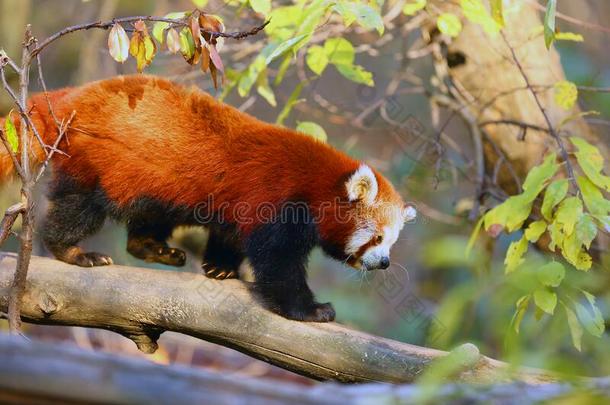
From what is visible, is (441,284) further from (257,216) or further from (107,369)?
(107,369)

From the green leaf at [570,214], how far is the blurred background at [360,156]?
0.45 meters

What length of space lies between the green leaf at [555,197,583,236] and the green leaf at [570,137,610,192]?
0.15 meters

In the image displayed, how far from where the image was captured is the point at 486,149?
484cm

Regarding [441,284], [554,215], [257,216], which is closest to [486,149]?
[554,215]

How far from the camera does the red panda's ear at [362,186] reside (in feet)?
12.2

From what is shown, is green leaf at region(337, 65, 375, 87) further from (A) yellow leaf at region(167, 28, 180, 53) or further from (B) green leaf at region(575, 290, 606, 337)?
(B) green leaf at region(575, 290, 606, 337)

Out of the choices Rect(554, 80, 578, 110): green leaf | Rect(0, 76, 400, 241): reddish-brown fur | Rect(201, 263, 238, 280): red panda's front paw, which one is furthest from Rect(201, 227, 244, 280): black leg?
Rect(554, 80, 578, 110): green leaf

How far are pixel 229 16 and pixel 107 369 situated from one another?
4.45m

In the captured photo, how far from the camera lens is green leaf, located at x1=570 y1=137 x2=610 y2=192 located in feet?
10.8

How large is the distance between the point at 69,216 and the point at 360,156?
131 inches

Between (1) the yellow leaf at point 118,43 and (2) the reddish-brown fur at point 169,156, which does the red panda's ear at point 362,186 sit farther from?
(1) the yellow leaf at point 118,43

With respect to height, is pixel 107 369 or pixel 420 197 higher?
pixel 107 369

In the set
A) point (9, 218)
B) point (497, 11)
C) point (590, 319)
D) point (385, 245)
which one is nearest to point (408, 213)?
point (385, 245)

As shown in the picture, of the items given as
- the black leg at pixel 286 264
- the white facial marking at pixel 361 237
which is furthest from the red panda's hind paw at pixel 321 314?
the white facial marking at pixel 361 237
